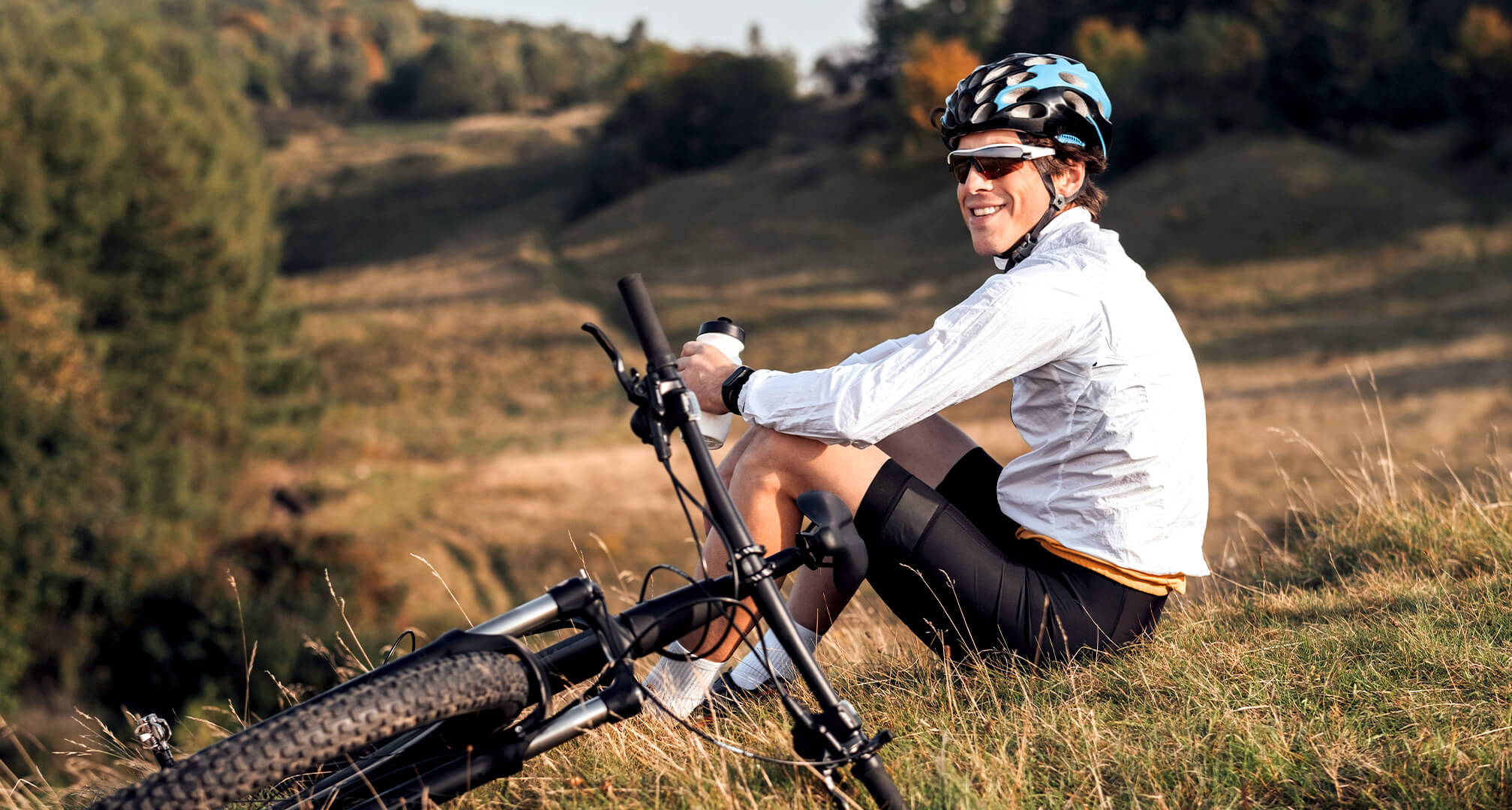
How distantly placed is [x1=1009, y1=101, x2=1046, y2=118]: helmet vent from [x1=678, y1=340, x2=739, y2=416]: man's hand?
1.13m

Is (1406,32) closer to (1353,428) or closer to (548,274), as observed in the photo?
(1353,428)

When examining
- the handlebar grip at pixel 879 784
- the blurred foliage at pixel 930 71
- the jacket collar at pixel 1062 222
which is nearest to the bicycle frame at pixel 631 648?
the handlebar grip at pixel 879 784

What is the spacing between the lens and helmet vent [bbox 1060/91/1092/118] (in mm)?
3365

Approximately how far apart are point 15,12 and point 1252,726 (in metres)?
44.8

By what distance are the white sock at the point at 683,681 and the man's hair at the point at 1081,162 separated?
68.8 inches

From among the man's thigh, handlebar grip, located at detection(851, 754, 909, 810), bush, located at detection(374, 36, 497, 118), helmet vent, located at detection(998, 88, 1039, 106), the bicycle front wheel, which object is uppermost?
bush, located at detection(374, 36, 497, 118)

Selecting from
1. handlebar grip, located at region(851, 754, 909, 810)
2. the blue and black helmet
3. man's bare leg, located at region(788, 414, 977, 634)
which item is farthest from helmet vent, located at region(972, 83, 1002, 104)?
handlebar grip, located at region(851, 754, 909, 810)

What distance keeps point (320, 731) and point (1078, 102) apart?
2.65 m

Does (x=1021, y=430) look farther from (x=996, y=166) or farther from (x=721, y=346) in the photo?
(x=721, y=346)

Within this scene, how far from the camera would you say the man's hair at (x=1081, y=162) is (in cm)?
334

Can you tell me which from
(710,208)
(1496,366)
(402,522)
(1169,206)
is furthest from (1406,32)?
(402,522)

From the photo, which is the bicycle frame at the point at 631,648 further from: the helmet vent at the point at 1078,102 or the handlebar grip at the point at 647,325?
the helmet vent at the point at 1078,102

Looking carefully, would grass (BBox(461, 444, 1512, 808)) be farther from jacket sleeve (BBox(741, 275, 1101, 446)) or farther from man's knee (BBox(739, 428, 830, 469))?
jacket sleeve (BBox(741, 275, 1101, 446))

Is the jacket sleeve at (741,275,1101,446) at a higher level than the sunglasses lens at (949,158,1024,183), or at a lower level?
lower
